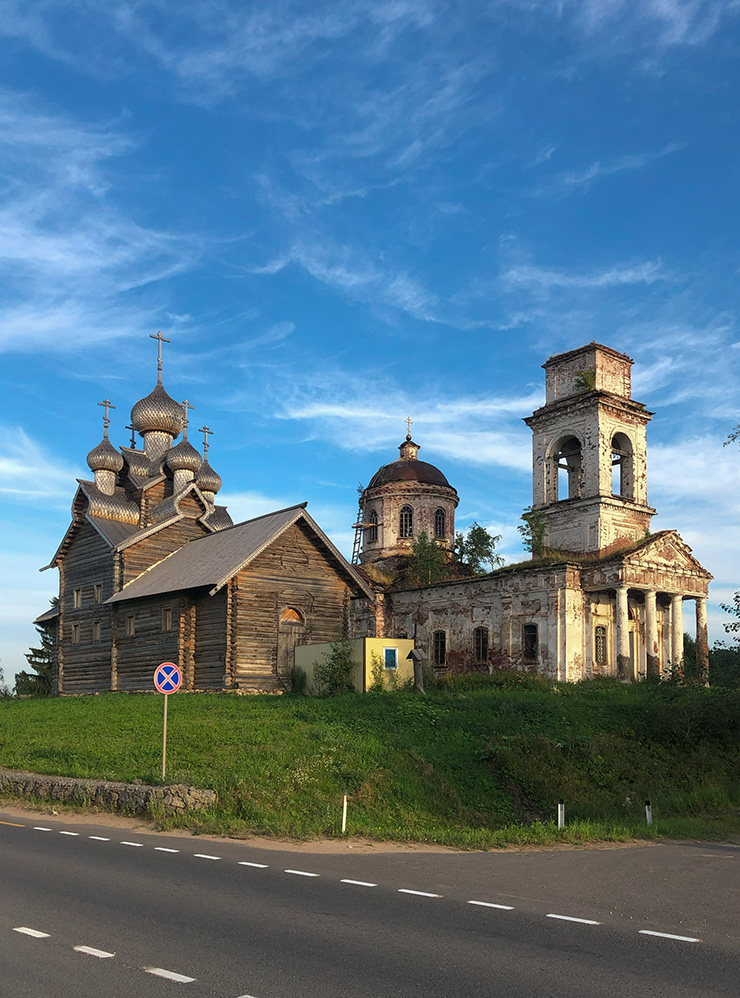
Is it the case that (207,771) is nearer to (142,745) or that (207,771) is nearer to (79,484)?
(142,745)

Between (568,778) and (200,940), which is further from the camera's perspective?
(568,778)

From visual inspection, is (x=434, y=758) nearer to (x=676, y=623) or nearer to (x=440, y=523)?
(x=676, y=623)

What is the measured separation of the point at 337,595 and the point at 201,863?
80.6 ft

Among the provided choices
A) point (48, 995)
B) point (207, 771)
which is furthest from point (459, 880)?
point (207, 771)

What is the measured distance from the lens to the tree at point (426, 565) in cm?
5297

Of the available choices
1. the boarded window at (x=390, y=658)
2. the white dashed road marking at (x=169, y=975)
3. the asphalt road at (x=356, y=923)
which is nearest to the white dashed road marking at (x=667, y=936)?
the asphalt road at (x=356, y=923)

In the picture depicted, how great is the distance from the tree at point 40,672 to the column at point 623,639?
26.0 m

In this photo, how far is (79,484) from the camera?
1708 inches

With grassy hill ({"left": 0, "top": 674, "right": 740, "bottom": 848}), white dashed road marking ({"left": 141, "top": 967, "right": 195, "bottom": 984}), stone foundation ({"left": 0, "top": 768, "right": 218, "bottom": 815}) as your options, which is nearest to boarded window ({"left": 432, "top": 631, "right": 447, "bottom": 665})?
grassy hill ({"left": 0, "top": 674, "right": 740, "bottom": 848})

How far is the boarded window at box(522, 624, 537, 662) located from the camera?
40.4 meters

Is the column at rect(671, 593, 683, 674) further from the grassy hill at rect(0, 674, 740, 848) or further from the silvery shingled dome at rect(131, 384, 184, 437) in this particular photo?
the silvery shingled dome at rect(131, 384, 184, 437)

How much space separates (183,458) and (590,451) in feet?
62.0

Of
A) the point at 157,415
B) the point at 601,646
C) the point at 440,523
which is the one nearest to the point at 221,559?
the point at 157,415

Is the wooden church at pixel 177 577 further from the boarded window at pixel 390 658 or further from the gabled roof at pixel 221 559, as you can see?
the boarded window at pixel 390 658
